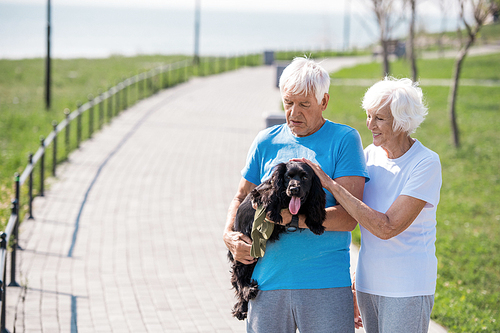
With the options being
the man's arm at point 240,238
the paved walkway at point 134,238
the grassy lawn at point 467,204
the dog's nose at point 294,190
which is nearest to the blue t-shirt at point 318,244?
the man's arm at point 240,238

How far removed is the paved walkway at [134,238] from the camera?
524cm

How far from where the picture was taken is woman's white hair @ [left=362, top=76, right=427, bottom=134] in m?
2.84

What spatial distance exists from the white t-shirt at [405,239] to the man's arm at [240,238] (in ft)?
2.15

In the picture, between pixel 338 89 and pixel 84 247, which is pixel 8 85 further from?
pixel 84 247

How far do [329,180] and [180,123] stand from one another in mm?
12787

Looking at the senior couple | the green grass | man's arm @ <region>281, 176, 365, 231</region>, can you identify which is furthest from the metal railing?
man's arm @ <region>281, 176, 365, 231</region>

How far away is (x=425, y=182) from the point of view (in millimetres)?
2785

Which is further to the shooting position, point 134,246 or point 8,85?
point 8,85

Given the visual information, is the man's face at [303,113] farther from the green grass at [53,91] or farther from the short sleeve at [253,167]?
the green grass at [53,91]

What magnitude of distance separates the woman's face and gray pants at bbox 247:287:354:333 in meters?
0.83

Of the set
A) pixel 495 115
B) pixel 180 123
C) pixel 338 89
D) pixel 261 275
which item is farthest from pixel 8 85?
pixel 261 275

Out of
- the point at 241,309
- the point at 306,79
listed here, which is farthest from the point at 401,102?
the point at 241,309

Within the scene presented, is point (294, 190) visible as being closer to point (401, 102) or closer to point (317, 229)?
point (317, 229)

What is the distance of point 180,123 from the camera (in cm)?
1525
